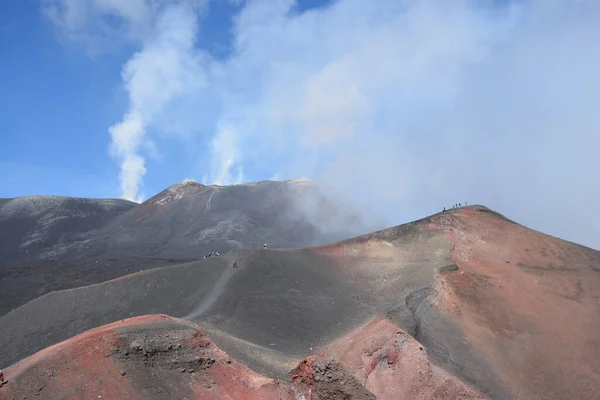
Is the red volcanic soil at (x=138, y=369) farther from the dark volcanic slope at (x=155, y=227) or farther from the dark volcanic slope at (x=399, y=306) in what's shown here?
the dark volcanic slope at (x=155, y=227)

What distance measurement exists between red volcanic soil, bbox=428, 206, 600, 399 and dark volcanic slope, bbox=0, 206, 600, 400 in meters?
0.09

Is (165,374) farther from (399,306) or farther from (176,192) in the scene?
(176,192)

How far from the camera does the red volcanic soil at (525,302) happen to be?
24.7 m

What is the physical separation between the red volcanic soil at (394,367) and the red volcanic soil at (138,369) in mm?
5382

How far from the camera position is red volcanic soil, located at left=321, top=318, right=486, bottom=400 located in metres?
20.2

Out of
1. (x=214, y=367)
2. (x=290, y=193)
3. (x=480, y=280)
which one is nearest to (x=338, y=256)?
(x=480, y=280)

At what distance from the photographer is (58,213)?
11444 cm

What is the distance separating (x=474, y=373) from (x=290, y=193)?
346ft

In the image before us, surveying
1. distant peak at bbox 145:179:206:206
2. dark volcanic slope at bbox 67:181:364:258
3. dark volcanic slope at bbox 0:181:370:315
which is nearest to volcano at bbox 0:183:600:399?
dark volcanic slope at bbox 0:181:370:315

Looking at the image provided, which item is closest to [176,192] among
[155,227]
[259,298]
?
[155,227]

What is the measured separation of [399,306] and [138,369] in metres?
15.9

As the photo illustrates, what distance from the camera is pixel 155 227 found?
111312 millimetres

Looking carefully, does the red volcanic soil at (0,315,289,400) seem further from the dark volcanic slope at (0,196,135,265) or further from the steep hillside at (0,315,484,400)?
the dark volcanic slope at (0,196,135,265)

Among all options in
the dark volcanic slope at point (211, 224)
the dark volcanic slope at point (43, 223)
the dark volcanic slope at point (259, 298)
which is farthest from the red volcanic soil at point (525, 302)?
the dark volcanic slope at point (43, 223)
